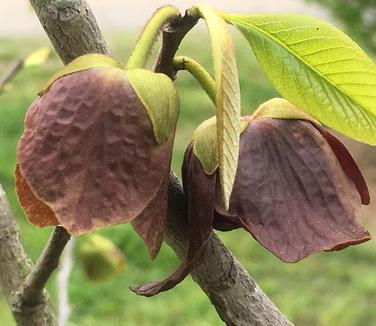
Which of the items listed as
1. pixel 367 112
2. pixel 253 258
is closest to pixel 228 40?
pixel 367 112

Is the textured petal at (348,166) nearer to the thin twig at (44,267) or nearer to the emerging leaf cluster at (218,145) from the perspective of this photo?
the emerging leaf cluster at (218,145)

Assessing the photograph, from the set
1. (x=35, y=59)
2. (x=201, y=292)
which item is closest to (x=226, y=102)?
(x=35, y=59)

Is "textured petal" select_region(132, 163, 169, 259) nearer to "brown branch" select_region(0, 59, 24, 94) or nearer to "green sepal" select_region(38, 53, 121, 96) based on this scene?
"green sepal" select_region(38, 53, 121, 96)

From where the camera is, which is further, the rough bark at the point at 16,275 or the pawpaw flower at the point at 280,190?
the rough bark at the point at 16,275

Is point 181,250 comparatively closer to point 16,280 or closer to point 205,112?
point 16,280

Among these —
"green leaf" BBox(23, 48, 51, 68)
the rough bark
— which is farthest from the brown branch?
the rough bark

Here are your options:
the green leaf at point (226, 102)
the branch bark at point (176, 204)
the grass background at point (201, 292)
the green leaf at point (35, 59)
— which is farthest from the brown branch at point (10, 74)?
the grass background at point (201, 292)

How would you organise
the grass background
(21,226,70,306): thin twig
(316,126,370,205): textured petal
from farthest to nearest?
the grass background
(21,226,70,306): thin twig
(316,126,370,205): textured petal

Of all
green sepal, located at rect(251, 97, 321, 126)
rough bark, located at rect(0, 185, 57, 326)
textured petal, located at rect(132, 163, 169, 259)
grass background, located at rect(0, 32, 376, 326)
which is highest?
textured petal, located at rect(132, 163, 169, 259)
